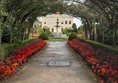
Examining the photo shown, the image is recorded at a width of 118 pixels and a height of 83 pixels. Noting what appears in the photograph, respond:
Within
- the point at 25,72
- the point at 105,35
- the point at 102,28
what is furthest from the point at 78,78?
the point at 102,28

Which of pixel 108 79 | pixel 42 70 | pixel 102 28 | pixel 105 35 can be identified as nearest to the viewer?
pixel 108 79

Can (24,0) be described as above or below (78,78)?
above

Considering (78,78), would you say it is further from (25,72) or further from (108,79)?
(25,72)

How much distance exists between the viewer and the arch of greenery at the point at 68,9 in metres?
12.3

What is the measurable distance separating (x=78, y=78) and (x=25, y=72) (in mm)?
2176

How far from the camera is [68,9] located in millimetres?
20641

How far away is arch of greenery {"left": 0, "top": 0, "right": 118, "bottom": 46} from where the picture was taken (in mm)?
12344

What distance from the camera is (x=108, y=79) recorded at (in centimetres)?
647

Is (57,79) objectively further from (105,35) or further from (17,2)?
(105,35)

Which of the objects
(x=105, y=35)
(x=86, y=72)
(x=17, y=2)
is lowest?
(x=86, y=72)

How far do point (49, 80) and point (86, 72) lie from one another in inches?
77.3

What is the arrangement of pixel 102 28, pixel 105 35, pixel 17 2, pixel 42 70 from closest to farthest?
pixel 42 70 < pixel 17 2 < pixel 105 35 < pixel 102 28

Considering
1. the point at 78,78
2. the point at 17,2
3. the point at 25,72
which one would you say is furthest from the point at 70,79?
the point at 17,2

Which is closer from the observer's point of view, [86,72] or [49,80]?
[49,80]
